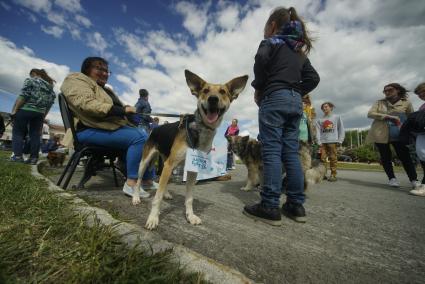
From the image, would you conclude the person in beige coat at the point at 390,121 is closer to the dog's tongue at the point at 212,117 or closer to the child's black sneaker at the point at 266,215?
the child's black sneaker at the point at 266,215

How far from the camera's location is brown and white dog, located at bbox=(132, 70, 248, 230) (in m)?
2.58

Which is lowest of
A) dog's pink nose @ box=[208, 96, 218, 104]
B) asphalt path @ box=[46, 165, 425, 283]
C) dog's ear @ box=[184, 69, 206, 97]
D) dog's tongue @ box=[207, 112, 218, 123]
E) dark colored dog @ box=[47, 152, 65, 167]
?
asphalt path @ box=[46, 165, 425, 283]

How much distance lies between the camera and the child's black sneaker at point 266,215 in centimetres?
248

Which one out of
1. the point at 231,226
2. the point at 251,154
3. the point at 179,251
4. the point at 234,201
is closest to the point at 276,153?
the point at 231,226

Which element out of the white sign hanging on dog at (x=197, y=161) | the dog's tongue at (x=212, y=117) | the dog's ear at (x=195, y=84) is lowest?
the white sign hanging on dog at (x=197, y=161)

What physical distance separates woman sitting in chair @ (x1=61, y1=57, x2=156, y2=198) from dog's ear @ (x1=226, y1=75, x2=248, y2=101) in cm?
153

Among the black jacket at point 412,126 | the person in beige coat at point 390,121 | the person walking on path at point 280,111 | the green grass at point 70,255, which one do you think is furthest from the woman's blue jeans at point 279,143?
the person in beige coat at point 390,121

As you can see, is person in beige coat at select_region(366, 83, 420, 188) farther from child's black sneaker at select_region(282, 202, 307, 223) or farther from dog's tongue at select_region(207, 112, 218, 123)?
dog's tongue at select_region(207, 112, 218, 123)

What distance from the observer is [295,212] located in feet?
8.84

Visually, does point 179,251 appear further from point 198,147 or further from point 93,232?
point 198,147

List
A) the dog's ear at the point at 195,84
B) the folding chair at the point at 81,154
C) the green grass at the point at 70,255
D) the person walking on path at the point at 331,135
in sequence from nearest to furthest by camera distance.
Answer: the green grass at the point at 70,255 < the dog's ear at the point at 195,84 < the folding chair at the point at 81,154 < the person walking on path at the point at 331,135

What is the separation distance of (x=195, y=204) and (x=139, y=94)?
5813 millimetres

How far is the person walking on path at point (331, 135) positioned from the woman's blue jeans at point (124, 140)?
5929 mm

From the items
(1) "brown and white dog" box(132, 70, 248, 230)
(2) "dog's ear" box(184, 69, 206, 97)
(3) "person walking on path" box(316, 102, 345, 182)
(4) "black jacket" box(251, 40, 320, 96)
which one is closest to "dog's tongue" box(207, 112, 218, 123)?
(1) "brown and white dog" box(132, 70, 248, 230)
